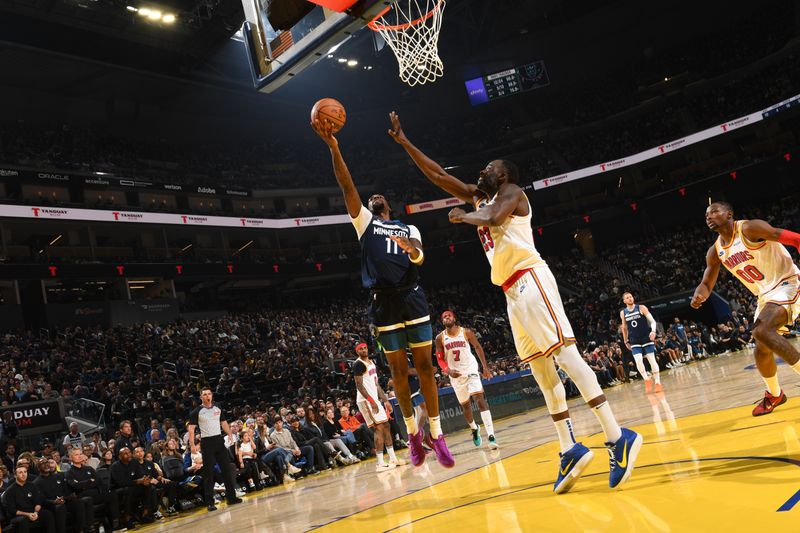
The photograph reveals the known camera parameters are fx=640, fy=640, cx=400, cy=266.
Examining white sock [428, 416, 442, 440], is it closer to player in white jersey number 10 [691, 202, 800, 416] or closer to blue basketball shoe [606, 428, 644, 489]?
blue basketball shoe [606, 428, 644, 489]

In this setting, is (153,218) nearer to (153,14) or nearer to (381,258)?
(153,14)

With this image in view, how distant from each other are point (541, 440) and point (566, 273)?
28.8 metres

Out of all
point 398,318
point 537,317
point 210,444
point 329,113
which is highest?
point 329,113

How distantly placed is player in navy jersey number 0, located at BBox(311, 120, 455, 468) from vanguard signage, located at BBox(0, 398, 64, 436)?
448 inches

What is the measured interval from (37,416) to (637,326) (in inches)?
520

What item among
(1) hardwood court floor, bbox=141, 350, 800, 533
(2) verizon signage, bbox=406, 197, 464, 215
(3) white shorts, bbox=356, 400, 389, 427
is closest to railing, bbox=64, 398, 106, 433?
(3) white shorts, bbox=356, 400, 389, 427

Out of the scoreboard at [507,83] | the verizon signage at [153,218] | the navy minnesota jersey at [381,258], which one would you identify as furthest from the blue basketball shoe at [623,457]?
the scoreboard at [507,83]

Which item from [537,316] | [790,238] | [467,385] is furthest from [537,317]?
[467,385]

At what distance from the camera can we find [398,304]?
5.77 m

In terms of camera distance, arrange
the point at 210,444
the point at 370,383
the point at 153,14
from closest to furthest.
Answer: the point at 210,444, the point at 370,383, the point at 153,14

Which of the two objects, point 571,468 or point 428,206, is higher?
point 428,206

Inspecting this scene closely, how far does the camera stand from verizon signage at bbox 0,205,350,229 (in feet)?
82.5

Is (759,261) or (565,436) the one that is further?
(759,261)

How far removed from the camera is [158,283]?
3209 centimetres
